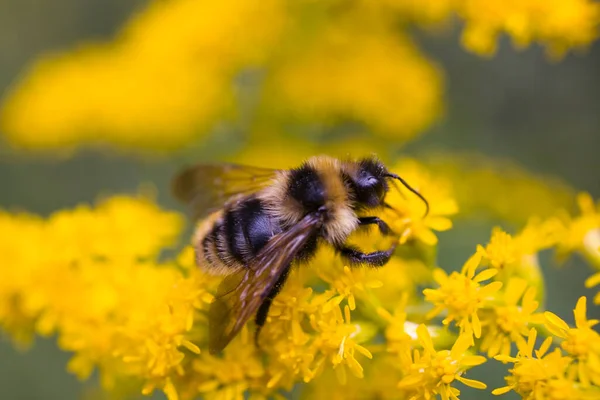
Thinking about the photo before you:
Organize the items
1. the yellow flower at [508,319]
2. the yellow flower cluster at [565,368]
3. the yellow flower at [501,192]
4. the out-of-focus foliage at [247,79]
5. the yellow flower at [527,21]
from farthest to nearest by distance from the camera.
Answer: the out-of-focus foliage at [247,79] → the yellow flower at [501,192] → the yellow flower at [527,21] → the yellow flower at [508,319] → the yellow flower cluster at [565,368]

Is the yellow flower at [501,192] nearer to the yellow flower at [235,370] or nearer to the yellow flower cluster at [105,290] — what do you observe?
the yellow flower cluster at [105,290]

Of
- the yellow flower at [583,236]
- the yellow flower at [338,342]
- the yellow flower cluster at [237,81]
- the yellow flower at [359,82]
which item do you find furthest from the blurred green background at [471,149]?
the yellow flower at [338,342]

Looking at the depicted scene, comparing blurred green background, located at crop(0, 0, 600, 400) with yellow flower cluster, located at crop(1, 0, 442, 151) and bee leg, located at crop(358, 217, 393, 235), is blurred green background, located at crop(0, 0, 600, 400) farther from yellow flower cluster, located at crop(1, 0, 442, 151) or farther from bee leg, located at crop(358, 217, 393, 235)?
bee leg, located at crop(358, 217, 393, 235)

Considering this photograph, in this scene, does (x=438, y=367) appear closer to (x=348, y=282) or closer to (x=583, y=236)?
(x=348, y=282)

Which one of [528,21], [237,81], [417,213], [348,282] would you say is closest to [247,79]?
[237,81]

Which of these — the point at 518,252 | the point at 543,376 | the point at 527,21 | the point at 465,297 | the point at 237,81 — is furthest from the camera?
the point at 237,81

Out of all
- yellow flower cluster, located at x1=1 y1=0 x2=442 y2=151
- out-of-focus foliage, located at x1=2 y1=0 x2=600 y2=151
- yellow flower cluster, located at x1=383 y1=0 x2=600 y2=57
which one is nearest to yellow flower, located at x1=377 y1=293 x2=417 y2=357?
yellow flower cluster, located at x1=383 y1=0 x2=600 y2=57

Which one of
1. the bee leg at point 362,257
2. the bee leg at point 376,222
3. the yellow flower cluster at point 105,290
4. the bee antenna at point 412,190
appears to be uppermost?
the bee antenna at point 412,190
